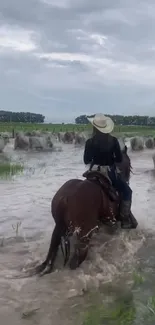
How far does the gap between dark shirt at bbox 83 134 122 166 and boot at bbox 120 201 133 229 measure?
63 centimetres

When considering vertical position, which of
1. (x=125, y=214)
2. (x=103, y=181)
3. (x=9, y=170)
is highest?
(x=103, y=181)

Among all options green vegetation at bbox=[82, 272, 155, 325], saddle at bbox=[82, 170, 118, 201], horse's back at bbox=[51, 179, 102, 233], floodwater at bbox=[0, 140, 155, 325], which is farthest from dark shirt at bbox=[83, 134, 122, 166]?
green vegetation at bbox=[82, 272, 155, 325]

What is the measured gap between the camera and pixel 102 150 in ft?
21.9

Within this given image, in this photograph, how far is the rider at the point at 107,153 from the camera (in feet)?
21.7

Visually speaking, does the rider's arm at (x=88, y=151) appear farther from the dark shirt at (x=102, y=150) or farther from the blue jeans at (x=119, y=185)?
the blue jeans at (x=119, y=185)

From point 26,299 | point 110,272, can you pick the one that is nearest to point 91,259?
point 110,272

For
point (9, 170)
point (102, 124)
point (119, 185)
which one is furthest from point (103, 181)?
point (9, 170)

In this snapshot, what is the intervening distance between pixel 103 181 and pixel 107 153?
0.56 meters

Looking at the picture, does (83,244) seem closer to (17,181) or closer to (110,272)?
(110,272)

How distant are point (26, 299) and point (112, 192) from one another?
2.15 m

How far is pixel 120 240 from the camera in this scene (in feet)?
23.5

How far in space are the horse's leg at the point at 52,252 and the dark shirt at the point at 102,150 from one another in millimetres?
1478

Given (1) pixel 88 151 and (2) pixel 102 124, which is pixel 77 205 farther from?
(2) pixel 102 124

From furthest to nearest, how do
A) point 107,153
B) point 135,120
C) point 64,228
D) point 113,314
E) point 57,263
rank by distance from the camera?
point 135,120
point 107,153
point 57,263
point 64,228
point 113,314
